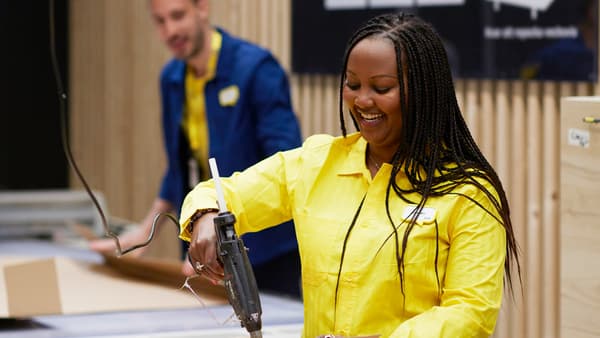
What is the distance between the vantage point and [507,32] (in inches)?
143

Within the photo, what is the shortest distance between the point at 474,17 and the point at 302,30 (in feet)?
3.37

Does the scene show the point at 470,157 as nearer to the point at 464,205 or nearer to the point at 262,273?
the point at 464,205

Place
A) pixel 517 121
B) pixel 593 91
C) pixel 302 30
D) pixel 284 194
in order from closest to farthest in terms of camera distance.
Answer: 1. pixel 284 194
2. pixel 593 91
3. pixel 517 121
4. pixel 302 30

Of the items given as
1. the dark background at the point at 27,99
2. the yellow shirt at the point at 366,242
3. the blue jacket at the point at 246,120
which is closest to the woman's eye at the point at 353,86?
the yellow shirt at the point at 366,242

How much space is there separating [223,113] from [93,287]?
0.68 m

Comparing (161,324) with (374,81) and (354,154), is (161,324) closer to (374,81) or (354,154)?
(354,154)

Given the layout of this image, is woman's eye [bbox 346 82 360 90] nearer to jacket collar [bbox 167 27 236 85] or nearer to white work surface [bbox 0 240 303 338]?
white work surface [bbox 0 240 303 338]

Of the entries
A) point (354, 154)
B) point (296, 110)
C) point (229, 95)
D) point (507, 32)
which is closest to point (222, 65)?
point (229, 95)

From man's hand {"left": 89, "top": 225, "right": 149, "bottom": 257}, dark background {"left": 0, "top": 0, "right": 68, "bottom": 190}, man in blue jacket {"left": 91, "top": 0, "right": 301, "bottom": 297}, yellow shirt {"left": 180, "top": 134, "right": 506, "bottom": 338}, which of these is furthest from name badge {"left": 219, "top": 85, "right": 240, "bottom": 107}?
dark background {"left": 0, "top": 0, "right": 68, "bottom": 190}

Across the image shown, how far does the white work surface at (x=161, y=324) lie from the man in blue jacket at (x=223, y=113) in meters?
0.49

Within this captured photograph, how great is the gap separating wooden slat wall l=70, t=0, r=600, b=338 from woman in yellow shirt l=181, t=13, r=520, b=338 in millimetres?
216

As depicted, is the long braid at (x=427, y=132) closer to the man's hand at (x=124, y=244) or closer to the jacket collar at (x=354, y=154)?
the jacket collar at (x=354, y=154)

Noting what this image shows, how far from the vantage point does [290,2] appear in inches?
186

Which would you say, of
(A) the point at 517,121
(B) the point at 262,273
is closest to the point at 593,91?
(A) the point at 517,121
